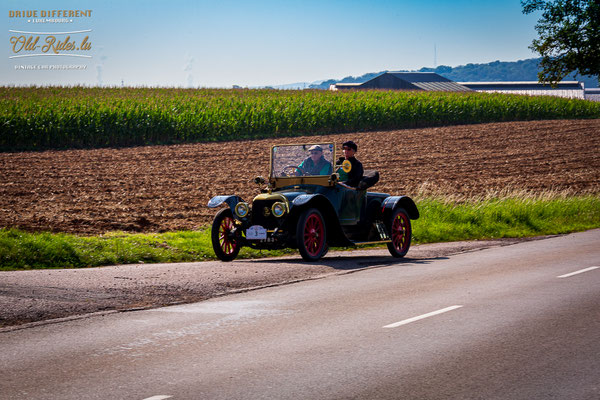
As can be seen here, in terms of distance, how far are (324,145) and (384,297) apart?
214 inches

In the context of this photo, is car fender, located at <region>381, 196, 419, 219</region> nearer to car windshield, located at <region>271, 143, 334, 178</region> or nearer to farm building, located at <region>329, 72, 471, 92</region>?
car windshield, located at <region>271, 143, 334, 178</region>

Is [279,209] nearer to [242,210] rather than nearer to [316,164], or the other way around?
[242,210]

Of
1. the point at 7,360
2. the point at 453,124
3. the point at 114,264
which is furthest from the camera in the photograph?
the point at 453,124

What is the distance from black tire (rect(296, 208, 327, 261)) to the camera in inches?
492

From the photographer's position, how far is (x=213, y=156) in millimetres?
34750

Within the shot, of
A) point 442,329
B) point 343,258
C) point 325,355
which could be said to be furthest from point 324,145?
point 325,355

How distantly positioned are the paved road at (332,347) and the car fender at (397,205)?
3.96 meters

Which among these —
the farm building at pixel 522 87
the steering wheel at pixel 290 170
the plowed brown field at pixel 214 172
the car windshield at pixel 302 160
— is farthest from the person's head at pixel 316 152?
the farm building at pixel 522 87

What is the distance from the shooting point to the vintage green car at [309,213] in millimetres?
12766

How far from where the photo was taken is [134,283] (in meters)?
10.3

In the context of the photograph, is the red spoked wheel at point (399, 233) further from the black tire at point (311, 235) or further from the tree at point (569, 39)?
the tree at point (569, 39)

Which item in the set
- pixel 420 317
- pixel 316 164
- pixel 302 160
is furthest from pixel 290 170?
pixel 420 317

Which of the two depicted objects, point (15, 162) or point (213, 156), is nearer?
point (15, 162)

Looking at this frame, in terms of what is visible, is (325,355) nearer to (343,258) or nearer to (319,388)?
(319,388)
